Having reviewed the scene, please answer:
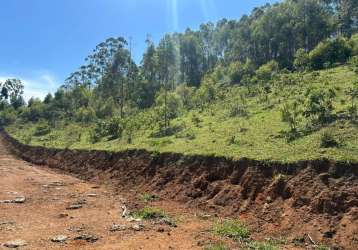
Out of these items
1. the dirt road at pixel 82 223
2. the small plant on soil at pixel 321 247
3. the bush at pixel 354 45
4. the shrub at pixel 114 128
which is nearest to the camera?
the small plant on soil at pixel 321 247

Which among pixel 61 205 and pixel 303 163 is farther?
pixel 61 205

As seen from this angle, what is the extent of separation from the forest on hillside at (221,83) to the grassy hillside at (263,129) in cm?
16

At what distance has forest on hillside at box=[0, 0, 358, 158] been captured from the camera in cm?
2748

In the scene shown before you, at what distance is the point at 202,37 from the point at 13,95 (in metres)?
62.9

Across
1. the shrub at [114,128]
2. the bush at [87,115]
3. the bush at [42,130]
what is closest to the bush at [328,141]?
the shrub at [114,128]

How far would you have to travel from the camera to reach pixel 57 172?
3164 cm

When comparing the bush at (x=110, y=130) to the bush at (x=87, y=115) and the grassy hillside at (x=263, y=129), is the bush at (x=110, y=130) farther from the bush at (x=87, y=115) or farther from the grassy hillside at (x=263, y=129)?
the bush at (x=87, y=115)

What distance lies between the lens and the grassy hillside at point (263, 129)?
652 inches

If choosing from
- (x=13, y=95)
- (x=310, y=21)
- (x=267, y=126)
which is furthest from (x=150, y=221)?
(x=13, y=95)

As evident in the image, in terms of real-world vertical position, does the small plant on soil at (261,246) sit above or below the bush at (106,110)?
below

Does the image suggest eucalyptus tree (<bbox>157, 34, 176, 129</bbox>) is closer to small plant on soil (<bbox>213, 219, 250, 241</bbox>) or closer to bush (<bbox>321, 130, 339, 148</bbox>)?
bush (<bbox>321, 130, 339, 148</bbox>)

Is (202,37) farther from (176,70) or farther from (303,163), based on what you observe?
(303,163)

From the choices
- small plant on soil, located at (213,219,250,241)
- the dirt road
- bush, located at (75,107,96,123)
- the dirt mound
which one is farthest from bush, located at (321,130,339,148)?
bush, located at (75,107,96,123)

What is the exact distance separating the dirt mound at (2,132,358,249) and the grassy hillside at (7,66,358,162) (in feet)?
1.97
